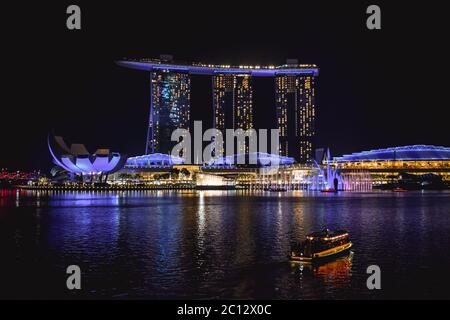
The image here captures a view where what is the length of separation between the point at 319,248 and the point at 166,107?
375 feet

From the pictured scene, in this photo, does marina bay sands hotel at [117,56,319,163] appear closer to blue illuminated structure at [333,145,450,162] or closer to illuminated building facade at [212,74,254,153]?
illuminated building facade at [212,74,254,153]

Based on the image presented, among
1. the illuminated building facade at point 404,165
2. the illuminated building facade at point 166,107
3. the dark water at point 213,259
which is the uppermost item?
the illuminated building facade at point 166,107

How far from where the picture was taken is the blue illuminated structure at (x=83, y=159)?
304 feet

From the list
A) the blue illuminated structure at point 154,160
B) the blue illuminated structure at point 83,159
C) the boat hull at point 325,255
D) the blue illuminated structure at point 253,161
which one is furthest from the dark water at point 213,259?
the blue illuminated structure at point 253,161

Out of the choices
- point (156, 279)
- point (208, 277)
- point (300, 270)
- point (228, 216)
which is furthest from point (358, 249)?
point (228, 216)

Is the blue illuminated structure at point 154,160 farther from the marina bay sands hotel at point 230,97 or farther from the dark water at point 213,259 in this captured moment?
the dark water at point 213,259

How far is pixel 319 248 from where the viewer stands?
655 inches

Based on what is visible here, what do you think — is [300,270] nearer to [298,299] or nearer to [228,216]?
[298,299]

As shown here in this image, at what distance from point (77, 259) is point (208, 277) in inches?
214

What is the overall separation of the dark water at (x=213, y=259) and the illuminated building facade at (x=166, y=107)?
98.5 meters

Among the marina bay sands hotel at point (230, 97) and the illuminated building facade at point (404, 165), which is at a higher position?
the marina bay sands hotel at point (230, 97)

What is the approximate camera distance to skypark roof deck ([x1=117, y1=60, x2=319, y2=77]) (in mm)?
124438
